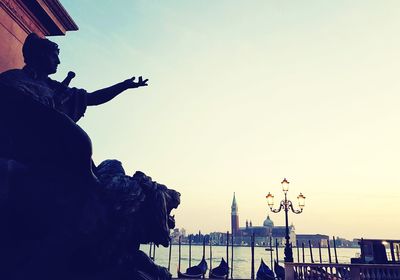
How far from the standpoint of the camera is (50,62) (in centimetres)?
262

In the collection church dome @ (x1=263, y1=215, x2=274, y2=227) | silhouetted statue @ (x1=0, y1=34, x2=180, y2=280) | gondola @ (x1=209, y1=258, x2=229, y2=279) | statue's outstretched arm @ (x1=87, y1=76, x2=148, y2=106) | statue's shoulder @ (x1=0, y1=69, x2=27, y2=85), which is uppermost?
church dome @ (x1=263, y1=215, x2=274, y2=227)

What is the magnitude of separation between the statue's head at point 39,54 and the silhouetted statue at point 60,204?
0.57ft

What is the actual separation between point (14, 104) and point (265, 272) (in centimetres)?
2323

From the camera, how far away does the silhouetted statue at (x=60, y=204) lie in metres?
1.92

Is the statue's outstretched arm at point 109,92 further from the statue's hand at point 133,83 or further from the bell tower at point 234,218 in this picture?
the bell tower at point 234,218

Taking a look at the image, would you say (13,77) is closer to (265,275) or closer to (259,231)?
(265,275)

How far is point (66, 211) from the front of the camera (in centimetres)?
208

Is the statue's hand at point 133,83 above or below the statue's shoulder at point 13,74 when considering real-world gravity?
above

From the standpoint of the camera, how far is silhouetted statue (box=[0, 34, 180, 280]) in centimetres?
192

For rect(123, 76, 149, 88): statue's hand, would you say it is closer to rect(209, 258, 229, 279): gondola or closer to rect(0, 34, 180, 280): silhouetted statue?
rect(0, 34, 180, 280): silhouetted statue

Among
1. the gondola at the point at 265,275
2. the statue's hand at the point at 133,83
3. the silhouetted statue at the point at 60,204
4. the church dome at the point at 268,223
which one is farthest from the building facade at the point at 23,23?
the church dome at the point at 268,223

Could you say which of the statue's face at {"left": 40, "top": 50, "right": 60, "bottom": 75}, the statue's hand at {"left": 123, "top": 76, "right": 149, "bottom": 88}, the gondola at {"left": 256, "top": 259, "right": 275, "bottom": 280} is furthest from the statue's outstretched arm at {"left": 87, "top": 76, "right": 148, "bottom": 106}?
the gondola at {"left": 256, "top": 259, "right": 275, "bottom": 280}

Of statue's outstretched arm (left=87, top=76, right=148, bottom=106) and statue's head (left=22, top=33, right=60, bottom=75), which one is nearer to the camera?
statue's head (left=22, top=33, right=60, bottom=75)

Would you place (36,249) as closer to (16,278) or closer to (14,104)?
(16,278)
